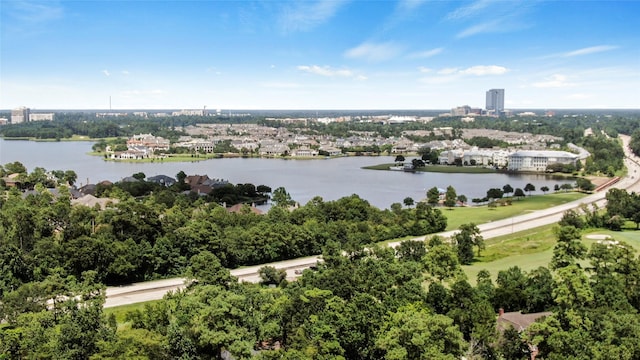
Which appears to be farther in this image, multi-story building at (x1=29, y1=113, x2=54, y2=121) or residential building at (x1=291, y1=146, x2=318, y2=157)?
multi-story building at (x1=29, y1=113, x2=54, y2=121)

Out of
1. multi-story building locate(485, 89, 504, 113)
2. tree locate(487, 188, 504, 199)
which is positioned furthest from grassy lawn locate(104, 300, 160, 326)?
multi-story building locate(485, 89, 504, 113)

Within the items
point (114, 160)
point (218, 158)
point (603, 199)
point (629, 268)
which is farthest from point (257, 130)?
point (629, 268)

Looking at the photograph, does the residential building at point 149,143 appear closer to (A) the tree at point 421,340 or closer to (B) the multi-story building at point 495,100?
(A) the tree at point 421,340

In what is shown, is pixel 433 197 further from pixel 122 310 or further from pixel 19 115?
pixel 19 115

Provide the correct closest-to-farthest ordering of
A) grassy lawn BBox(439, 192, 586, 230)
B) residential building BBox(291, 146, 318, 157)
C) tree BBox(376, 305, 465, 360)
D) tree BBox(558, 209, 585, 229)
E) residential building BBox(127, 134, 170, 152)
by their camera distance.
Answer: tree BBox(376, 305, 465, 360)
tree BBox(558, 209, 585, 229)
grassy lawn BBox(439, 192, 586, 230)
residential building BBox(291, 146, 318, 157)
residential building BBox(127, 134, 170, 152)

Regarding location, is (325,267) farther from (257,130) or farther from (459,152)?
(257,130)

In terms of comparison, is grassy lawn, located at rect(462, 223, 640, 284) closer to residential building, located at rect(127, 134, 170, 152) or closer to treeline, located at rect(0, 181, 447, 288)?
treeline, located at rect(0, 181, 447, 288)

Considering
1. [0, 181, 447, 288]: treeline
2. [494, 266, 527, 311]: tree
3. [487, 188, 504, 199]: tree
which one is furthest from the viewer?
[487, 188, 504, 199]: tree
